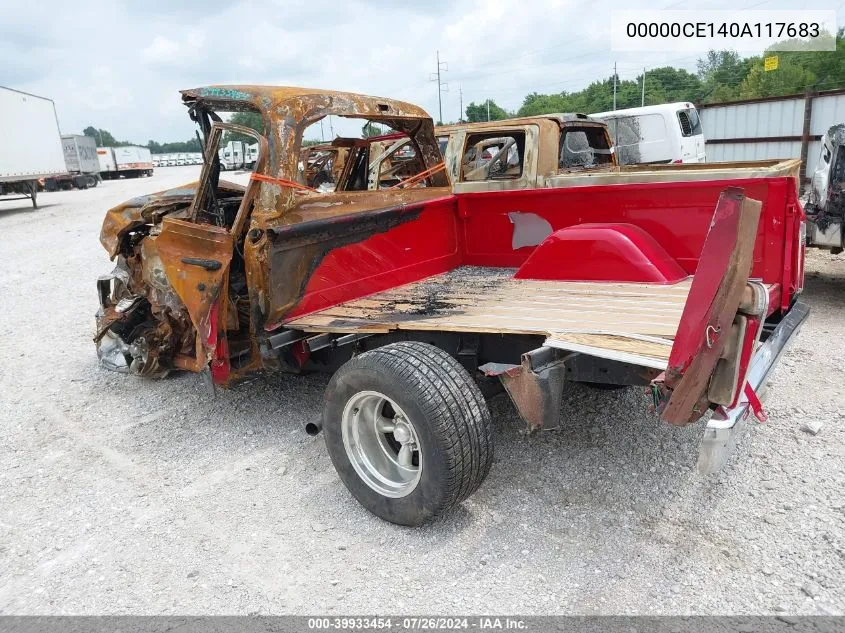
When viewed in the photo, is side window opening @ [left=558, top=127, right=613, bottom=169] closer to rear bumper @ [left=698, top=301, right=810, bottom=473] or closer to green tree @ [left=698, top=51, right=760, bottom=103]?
rear bumper @ [left=698, top=301, right=810, bottom=473]

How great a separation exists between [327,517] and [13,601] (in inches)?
54.2

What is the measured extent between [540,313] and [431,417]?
95 centimetres

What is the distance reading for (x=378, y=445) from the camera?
131 inches

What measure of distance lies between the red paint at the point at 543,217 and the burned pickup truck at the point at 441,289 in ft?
0.04

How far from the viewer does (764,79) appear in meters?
31.2

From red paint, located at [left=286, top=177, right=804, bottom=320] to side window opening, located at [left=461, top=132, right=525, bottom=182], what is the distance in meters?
0.52

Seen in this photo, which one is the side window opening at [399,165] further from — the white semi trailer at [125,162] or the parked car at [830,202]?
the white semi trailer at [125,162]

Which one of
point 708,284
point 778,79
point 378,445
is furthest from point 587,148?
point 778,79

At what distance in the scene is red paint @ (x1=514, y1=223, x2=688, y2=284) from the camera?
4043 millimetres

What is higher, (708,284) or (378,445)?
(708,284)

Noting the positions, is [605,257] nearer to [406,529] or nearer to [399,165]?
[406,529]

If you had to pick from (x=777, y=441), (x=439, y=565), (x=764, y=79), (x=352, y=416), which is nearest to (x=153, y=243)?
(x=352, y=416)

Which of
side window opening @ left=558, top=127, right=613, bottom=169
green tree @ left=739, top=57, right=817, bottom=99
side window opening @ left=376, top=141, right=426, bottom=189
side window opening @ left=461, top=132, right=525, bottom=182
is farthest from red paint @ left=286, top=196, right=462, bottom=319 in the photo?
green tree @ left=739, top=57, right=817, bottom=99

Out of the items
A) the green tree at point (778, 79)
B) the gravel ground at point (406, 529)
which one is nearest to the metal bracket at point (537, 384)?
the gravel ground at point (406, 529)
